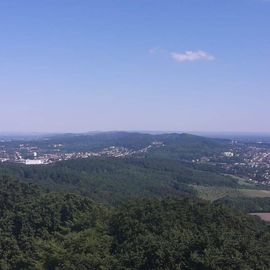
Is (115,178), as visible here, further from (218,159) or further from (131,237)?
(218,159)

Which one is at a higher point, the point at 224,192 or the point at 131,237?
the point at 131,237

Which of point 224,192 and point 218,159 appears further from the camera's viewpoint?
point 218,159

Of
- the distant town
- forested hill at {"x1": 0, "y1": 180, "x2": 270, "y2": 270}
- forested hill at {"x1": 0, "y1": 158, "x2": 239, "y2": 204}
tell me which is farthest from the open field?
forested hill at {"x1": 0, "y1": 180, "x2": 270, "y2": 270}

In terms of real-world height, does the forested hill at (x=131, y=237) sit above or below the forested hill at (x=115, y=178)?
above

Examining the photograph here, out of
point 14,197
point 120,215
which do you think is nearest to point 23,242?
point 120,215

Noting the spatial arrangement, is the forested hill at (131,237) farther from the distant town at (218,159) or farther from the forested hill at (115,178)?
the distant town at (218,159)

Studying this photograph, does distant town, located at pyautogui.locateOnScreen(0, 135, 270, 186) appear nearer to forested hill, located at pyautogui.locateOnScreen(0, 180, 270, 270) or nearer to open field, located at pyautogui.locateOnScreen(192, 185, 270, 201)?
open field, located at pyautogui.locateOnScreen(192, 185, 270, 201)

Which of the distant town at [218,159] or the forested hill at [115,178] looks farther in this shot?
the distant town at [218,159]

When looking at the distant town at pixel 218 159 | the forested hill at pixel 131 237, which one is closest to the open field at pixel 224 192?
the distant town at pixel 218 159

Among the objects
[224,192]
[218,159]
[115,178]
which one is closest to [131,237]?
[224,192]

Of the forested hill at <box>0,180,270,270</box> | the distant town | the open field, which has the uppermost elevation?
the forested hill at <box>0,180,270,270</box>
